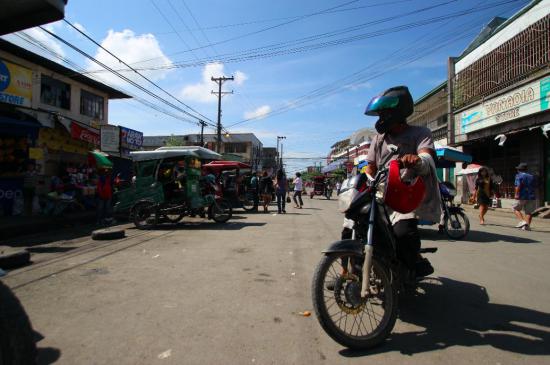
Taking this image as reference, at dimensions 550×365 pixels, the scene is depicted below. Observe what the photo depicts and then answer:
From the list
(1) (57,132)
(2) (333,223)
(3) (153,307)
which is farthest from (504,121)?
(1) (57,132)

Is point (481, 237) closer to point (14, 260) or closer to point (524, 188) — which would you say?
point (524, 188)

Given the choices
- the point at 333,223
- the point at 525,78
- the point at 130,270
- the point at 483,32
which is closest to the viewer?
the point at 130,270

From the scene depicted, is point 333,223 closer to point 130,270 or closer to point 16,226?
point 130,270

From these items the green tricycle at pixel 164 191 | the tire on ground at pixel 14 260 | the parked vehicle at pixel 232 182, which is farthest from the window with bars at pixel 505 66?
the tire on ground at pixel 14 260

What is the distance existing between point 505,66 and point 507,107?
226 centimetres

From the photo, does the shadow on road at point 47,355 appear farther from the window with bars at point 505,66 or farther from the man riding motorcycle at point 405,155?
the window with bars at point 505,66

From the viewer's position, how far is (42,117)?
50.8 feet

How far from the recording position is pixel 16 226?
402 inches

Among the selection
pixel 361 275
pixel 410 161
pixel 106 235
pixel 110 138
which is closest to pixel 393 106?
pixel 410 161

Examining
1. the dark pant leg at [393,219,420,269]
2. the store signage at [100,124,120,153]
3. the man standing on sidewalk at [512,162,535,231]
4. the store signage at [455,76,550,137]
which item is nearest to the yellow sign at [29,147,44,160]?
the store signage at [100,124,120,153]

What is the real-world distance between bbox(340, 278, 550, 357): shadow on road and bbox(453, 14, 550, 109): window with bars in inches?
593

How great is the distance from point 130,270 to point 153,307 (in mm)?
1897

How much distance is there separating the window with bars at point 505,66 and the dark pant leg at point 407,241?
15.7 metres

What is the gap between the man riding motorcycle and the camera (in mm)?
3514
